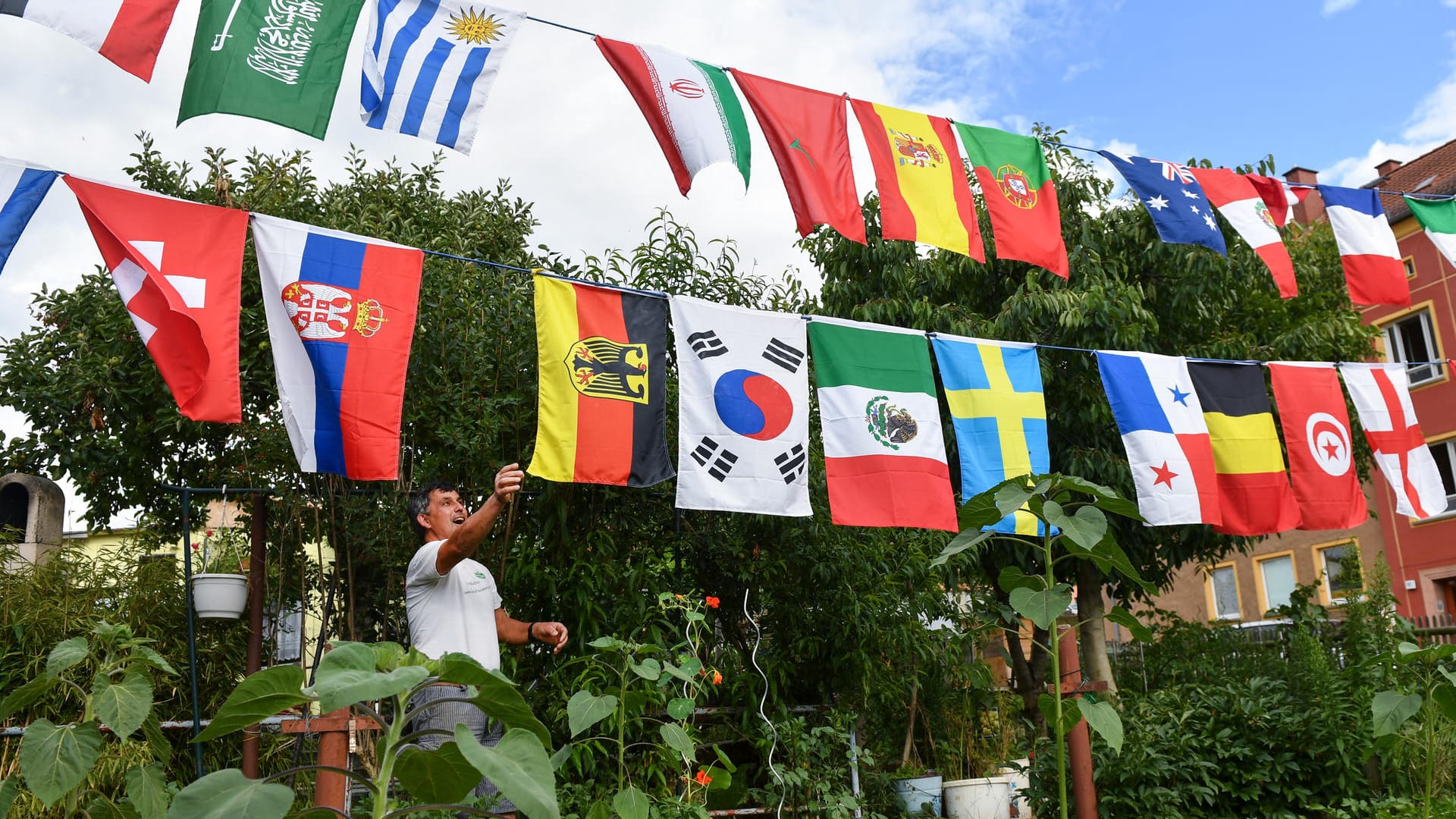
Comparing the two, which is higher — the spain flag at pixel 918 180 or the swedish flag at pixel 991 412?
the spain flag at pixel 918 180

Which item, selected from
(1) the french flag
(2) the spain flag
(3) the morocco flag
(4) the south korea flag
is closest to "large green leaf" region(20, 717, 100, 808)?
(4) the south korea flag

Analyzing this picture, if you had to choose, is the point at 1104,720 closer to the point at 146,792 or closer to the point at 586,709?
the point at 586,709

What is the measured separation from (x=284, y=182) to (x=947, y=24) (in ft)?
12.2

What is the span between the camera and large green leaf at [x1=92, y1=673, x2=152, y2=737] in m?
2.07

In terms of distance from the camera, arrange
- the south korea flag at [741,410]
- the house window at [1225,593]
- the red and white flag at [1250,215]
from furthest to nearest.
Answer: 1. the house window at [1225,593]
2. the red and white flag at [1250,215]
3. the south korea flag at [741,410]

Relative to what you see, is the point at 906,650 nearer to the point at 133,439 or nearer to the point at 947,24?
the point at 947,24

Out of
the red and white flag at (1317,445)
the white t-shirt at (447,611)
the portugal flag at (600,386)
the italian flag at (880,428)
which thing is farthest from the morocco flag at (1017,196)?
the white t-shirt at (447,611)

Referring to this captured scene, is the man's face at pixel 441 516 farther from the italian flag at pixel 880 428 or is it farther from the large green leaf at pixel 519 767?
the large green leaf at pixel 519 767

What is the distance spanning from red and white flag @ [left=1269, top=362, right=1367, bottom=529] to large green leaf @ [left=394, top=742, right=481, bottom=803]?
5.92 metres

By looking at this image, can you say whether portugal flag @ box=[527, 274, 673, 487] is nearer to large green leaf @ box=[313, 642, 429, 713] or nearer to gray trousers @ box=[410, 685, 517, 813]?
gray trousers @ box=[410, 685, 517, 813]

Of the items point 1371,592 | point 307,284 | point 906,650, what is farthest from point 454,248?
point 1371,592

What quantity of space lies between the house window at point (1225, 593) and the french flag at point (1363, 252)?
1489 centimetres

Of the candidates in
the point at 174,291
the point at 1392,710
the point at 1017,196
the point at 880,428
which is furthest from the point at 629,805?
the point at 1017,196

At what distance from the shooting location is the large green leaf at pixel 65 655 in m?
2.07
